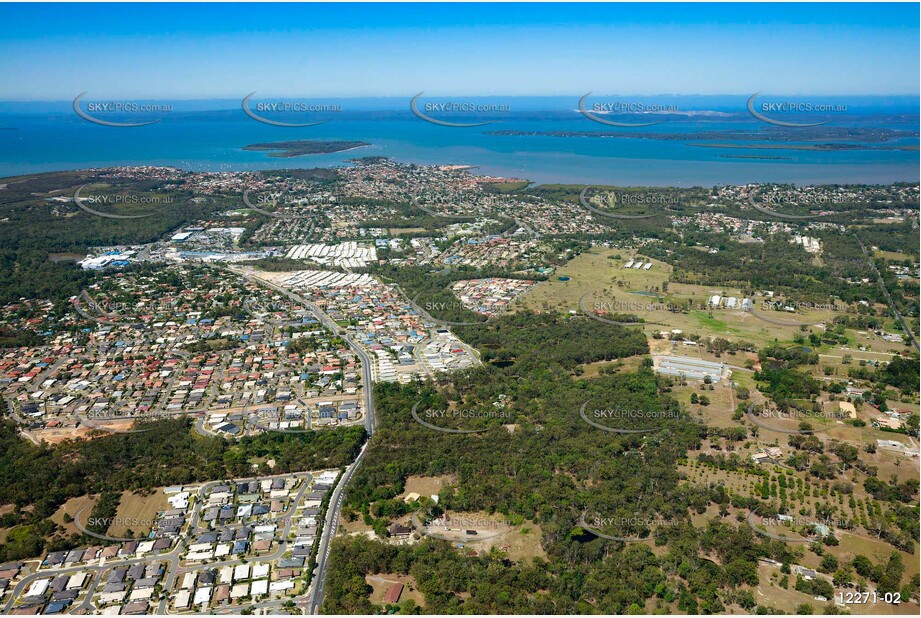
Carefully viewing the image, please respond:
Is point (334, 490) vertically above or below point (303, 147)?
below

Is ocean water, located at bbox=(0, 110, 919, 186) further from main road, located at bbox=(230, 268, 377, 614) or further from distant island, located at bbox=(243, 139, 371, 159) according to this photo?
main road, located at bbox=(230, 268, 377, 614)

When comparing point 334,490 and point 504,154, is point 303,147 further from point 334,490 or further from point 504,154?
point 334,490

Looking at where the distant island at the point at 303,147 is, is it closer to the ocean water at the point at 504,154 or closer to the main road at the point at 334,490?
the ocean water at the point at 504,154

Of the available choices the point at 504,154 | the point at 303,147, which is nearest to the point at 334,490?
the point at 504,154

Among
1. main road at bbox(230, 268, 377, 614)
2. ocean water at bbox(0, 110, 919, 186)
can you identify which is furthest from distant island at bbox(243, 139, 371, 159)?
main road at bbox(230, 268, 377, 614)

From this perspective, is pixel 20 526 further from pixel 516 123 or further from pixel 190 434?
pixel 516 123

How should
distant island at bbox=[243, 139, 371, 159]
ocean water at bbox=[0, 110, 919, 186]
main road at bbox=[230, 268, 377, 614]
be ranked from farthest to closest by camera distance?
distant island at bbox=[243, 139, 371, 159]
ocean water at bbox=[0, 110, 919, 186]
main road at bbox=[230, 268, 377, 614]

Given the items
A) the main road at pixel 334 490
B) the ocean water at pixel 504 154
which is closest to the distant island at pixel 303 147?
the ocean water at pixel 504 154

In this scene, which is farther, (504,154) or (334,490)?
(504,154)
